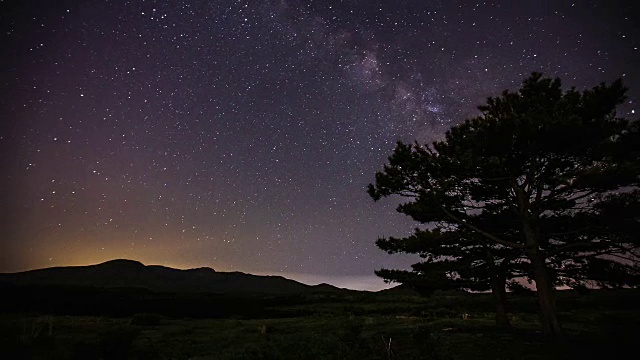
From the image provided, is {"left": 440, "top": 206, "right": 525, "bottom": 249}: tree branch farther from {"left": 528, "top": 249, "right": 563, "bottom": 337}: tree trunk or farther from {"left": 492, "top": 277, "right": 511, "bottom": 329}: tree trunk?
{"left": 492, "top": 277, "right": 511, "bottom": 329}: tree trunk

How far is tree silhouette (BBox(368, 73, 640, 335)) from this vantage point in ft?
51.2

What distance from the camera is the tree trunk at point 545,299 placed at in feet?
53.3

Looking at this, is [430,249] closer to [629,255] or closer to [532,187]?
[532,187]

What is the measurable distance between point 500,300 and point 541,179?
699cm

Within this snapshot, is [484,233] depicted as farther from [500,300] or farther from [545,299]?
[500,300]

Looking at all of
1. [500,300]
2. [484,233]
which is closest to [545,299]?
[500,300]

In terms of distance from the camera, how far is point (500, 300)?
65.8ft

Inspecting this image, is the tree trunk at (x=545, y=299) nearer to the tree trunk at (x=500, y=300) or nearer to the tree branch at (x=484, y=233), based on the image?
the tree branch at (x=484, y=233)

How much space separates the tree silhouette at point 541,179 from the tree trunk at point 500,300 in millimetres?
1725

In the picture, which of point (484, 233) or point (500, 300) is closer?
point (484, 233)

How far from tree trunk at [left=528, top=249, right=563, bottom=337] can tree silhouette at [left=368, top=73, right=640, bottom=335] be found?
43 millimetres

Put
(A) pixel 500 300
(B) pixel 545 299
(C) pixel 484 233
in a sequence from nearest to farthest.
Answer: (B) pixel 545 299
(C) pixel 484 233
(A) pixel 500 300

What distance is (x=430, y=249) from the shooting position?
1919 cm

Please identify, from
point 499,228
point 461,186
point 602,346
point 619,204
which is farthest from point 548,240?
point 602,346
